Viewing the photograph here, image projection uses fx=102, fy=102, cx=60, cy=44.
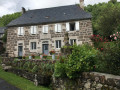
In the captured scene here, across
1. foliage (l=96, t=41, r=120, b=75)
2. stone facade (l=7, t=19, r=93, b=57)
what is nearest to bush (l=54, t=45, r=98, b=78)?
foliage (l=96, t=41, r=120, b=75)

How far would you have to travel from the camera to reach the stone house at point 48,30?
1506 centimetres

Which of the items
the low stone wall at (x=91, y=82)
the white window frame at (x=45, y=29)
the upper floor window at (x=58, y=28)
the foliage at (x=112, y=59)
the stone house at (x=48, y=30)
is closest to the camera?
the low stone wall at (x=91, y=82)

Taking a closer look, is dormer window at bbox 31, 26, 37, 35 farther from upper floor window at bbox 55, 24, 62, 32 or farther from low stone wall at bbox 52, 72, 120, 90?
low stone wall at bbox 52, 72, 120, 90

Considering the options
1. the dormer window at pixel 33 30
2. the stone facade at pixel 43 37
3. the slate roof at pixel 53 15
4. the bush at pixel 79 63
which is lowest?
the bush at pixel 79 63

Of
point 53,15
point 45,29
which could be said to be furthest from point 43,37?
point 53,15

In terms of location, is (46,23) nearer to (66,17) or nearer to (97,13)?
(66,17)

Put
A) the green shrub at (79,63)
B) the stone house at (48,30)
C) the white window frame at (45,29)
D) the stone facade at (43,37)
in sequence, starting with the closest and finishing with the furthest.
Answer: the green shrub at (79,63) < the stone facade at (43,37) < the stone house at (48,30) < the white window frame at (45,29)

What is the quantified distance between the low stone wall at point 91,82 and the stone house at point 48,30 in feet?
34.9

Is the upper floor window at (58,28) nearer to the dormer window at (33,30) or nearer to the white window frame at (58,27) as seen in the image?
the white window frame at (58,27)

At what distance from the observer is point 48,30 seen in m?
16.4

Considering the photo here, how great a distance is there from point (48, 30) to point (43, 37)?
1.39m

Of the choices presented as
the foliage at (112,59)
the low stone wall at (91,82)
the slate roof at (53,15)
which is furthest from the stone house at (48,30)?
the foliage at (112,59)

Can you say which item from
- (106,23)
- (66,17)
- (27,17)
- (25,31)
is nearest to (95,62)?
(66,17)

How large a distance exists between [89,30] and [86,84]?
38.8 ft
